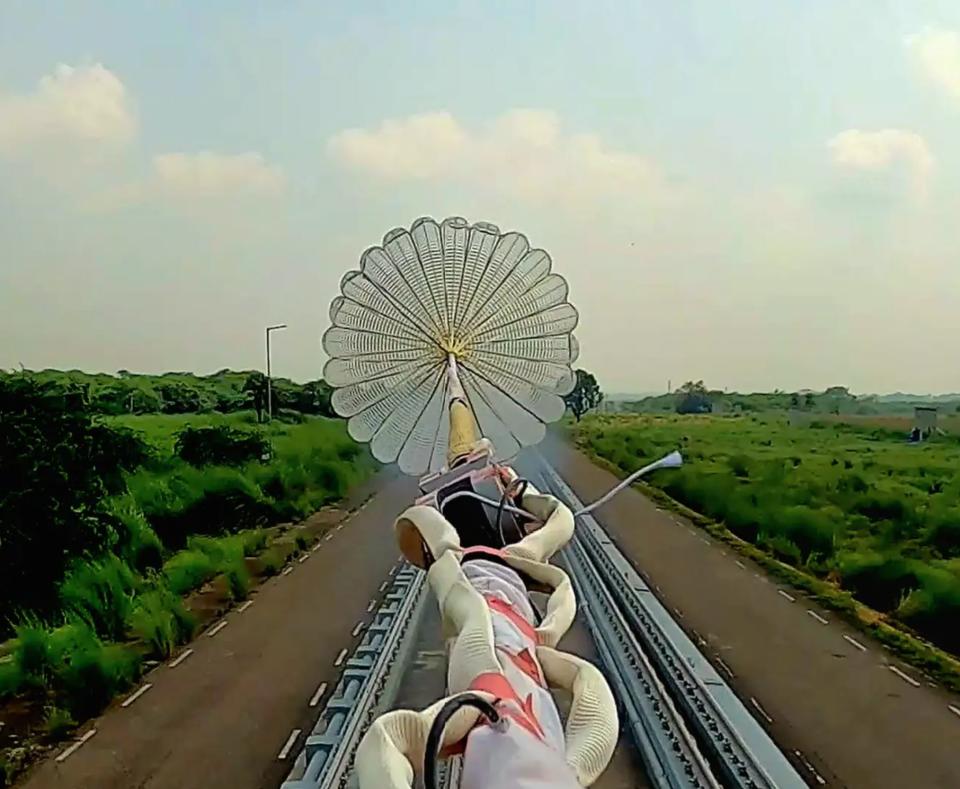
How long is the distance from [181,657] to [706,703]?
333 inches

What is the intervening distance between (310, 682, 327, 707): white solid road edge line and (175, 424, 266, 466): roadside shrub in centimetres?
1913

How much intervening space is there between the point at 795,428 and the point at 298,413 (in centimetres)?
3879

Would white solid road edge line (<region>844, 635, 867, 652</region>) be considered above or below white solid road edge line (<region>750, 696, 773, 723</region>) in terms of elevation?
below

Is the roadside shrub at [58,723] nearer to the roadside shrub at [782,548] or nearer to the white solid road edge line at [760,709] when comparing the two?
the white solid road edge line at [760,709]

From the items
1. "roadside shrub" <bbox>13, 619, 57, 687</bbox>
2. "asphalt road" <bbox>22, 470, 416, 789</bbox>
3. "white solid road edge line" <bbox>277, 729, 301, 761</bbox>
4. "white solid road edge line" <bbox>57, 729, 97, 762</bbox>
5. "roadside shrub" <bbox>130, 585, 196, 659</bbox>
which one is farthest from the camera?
"roadside shrub" <bbox>130, 585, 196, 659</bbox>

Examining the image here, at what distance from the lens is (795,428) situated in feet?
245

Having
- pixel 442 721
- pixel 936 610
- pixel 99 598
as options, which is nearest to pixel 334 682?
pixel 99 598

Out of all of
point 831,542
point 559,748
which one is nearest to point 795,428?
point 831,542

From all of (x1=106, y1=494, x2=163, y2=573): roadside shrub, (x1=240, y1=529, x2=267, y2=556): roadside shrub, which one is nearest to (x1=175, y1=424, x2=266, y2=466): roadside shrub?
(x1=240, y1=529, x2=267, y2=556): roadside shrub

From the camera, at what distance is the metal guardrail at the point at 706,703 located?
28.6ft

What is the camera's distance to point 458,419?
31.8 feet

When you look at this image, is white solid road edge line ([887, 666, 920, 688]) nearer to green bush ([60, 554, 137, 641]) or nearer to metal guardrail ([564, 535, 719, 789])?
metal guardrail ([564, 535, 719, 789])

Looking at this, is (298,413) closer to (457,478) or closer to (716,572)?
(716,572)

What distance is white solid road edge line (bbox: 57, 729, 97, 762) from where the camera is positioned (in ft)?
38.2
